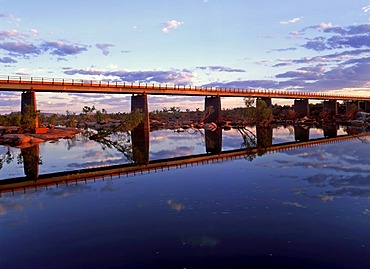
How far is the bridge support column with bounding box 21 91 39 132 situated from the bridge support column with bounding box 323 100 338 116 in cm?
10198

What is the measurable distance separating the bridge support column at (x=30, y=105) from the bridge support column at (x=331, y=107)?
335 feet

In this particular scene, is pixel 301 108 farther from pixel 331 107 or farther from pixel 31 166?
pixel 31 166

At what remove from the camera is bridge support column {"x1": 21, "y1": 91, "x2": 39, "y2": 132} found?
60.0m

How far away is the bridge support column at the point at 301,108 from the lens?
379 ft

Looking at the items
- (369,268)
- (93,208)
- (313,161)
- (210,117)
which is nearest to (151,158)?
(313,161)

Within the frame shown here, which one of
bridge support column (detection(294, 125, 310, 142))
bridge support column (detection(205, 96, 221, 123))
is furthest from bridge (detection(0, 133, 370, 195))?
bridge support column (detection(205, 96, 221, 123))

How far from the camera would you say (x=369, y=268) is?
909cm

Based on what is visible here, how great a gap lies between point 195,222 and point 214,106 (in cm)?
7972

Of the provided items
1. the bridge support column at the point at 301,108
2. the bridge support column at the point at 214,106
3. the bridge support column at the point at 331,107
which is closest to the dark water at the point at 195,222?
the bridge support column at the point at 214,106

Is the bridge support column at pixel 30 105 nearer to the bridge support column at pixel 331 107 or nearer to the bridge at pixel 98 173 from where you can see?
the bridge at pixel 98 173

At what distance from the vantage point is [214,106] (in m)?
91.7

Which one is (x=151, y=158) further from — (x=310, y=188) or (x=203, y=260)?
(x=203, y=260)

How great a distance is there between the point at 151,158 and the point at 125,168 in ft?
20.1

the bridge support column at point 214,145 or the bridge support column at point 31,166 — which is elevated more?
the bridge support column at point 214,145
